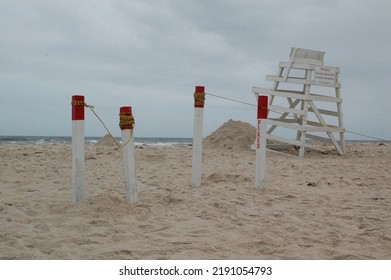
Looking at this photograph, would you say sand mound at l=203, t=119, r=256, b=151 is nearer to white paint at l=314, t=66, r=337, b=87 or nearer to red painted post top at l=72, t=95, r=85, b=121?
white paint at l=314, t=66, r=337, b=87

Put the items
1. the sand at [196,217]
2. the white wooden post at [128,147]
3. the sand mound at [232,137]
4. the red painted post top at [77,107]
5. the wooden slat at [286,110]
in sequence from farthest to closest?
1. the sand mound at [232,137]
2. the wooden slat at [286,110]
3. the white wooden post at [128,147]
4. the red painted post top at [77,107]
5. the sand at [196,217]

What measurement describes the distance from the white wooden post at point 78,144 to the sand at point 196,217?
19 centimetres

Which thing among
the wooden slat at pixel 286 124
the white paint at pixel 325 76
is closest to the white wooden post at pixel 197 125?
the wooden slat at pixel 286 124

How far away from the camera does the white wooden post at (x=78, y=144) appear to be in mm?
4344

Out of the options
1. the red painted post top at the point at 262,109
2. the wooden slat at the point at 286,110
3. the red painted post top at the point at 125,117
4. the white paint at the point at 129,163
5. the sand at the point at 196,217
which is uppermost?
the wooden slat at the point at 286,110

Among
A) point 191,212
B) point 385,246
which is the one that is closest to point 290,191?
point 191,212

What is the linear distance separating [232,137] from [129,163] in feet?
27.7

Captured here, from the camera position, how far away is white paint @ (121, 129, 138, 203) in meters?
4.45

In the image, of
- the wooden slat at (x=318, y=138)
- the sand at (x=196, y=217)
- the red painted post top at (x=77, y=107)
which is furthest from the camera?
the wooden slat at (x=318, y=138)

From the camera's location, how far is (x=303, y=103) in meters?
10.4

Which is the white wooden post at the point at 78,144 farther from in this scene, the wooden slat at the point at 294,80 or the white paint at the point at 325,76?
the white paint at the point at 325,76

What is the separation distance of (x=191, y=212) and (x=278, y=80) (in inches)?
271

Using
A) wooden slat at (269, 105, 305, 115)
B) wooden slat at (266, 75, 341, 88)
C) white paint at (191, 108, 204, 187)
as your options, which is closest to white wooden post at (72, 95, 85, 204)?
white paint at (191, 108, 204, 187)

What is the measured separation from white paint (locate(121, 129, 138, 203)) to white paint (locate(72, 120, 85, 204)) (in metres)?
0.44
